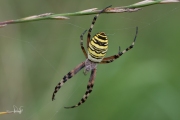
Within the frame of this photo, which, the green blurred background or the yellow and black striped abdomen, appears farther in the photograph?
the green blurred background

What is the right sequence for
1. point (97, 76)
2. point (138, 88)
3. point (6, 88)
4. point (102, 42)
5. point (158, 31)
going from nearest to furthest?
point (102, 42), point (138, 88), point (97, 76), point (6, 88), point (158, 31)

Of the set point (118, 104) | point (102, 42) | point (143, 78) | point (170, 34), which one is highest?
point (102, 42)

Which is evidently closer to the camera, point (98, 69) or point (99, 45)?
point (99, 45)

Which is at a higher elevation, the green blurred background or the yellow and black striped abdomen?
the yellow and black striped abdomen

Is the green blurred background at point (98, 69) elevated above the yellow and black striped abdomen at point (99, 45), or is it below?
below

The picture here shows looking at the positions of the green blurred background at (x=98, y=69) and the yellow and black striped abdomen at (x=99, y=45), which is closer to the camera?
the yellow and black striped abdomen at (x=99, y=45)

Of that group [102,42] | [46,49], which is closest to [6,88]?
[46,49]

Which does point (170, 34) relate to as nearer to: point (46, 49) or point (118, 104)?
point (118, 104)

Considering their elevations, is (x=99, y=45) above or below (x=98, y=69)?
above
